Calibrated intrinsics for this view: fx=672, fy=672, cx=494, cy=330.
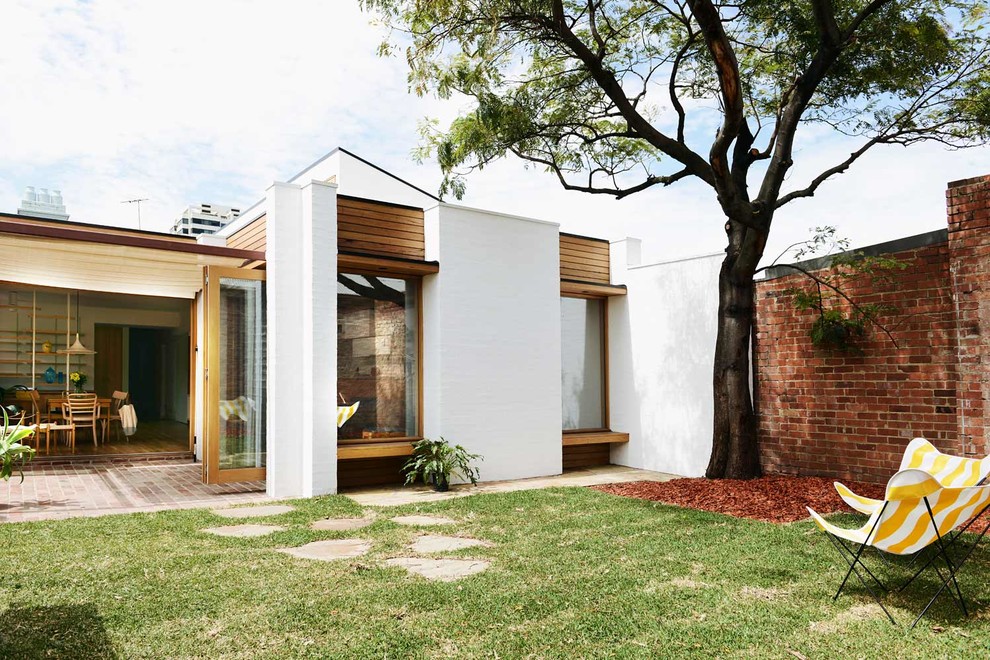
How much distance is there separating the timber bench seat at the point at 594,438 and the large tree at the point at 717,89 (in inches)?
87.1

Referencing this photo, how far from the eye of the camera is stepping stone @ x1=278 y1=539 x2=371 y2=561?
4.72 meters

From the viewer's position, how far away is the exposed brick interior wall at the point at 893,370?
6094 millimetres

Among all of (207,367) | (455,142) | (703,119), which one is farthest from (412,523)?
(703,119)

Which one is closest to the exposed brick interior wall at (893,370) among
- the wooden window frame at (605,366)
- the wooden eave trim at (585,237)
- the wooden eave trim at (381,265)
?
the wooden window frame at (605,366)

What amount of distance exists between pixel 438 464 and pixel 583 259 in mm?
4161

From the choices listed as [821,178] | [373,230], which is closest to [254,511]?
[373,230]

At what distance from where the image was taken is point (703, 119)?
355 inches

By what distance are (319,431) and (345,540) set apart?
236cm

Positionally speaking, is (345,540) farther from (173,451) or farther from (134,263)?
(173,451)

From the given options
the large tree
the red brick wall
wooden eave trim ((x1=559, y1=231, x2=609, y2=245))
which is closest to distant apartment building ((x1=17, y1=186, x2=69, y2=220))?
wooden eave trim ((x1=559, y1=231, x2=609, y2=245))

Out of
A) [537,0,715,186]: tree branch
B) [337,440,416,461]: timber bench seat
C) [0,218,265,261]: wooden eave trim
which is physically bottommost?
[337,440,416,461]: timber bench seat

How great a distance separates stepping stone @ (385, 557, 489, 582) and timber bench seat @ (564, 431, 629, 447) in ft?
17.3

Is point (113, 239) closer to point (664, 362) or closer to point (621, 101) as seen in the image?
point (621, 101)

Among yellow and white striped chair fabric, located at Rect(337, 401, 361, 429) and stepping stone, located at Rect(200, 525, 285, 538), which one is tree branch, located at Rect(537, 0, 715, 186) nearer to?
yellow and white striped chair fabric, located at Rect(337, 401, 361, 429)
